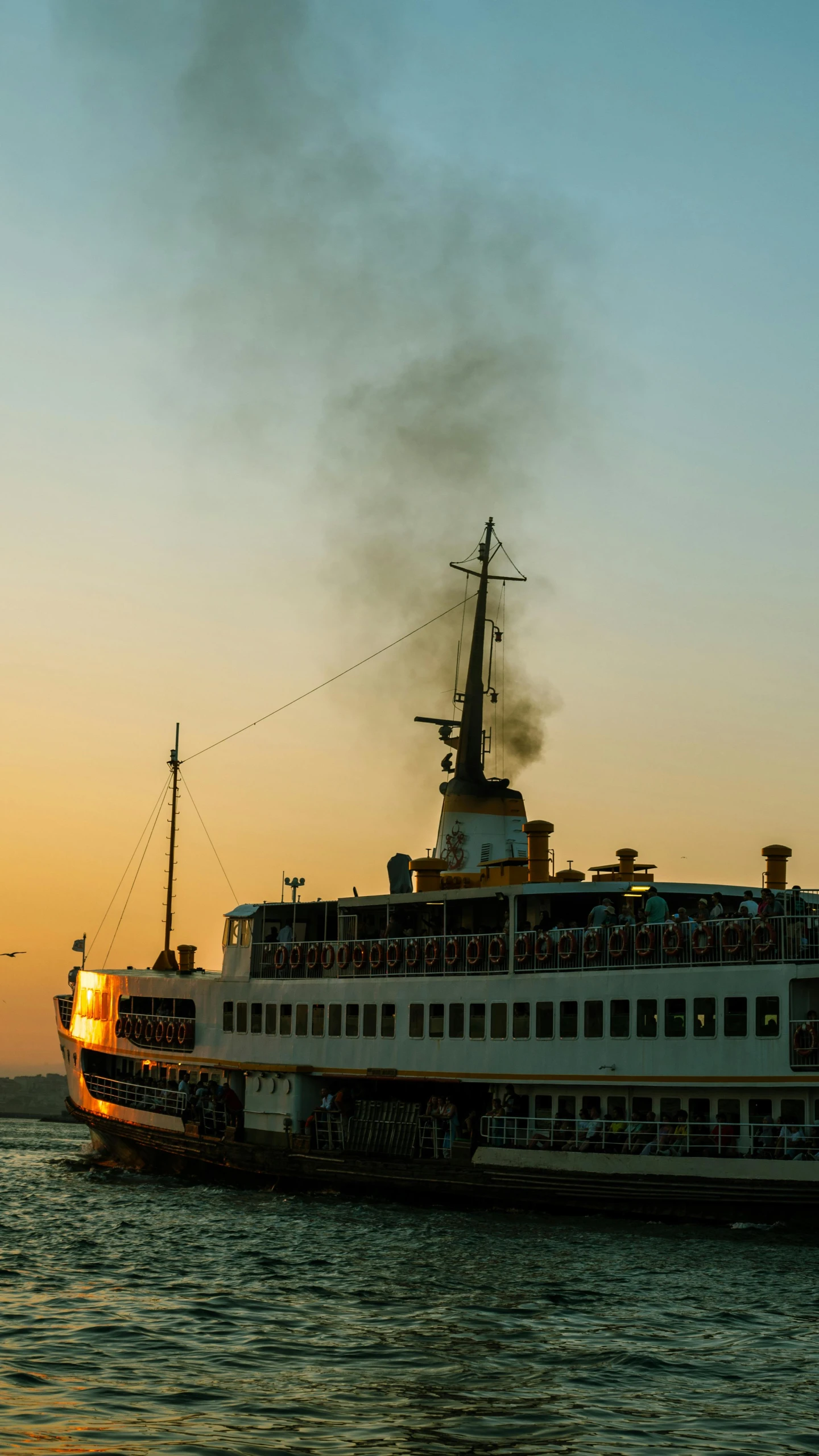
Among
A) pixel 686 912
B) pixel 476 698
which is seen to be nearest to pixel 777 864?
pixel 686 912

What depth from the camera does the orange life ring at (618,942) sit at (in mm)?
33562

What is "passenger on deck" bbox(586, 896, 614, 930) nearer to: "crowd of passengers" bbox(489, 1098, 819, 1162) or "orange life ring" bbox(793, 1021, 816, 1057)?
"crowd of passengers" bbox(489, 1098, 819, 1162)

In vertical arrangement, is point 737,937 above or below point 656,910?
below

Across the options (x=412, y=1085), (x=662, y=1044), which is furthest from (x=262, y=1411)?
(x=412, y=1085)

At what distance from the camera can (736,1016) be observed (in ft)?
101

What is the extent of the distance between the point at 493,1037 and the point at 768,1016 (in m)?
8.13

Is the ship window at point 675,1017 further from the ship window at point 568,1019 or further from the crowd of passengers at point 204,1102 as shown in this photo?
the crowd of passengers at point 204,1102

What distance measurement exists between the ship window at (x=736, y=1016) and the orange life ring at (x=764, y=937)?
1139 millimetres

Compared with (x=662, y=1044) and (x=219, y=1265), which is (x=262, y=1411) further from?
(x=662, y=1044)

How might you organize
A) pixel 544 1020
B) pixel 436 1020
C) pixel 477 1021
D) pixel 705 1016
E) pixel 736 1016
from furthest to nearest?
pixel 436 1020 → pixel 477 1021 → pixel 544 1020 → pixel 705 1016 → pixel 736 1016

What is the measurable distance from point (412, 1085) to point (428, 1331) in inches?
784

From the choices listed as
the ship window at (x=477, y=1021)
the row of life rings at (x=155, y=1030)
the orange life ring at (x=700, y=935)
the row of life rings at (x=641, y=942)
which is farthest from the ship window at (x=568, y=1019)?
the row of life rings at (x=155, y=1030)

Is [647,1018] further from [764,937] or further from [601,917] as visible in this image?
[764,937]

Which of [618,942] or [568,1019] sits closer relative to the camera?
[618,942]
